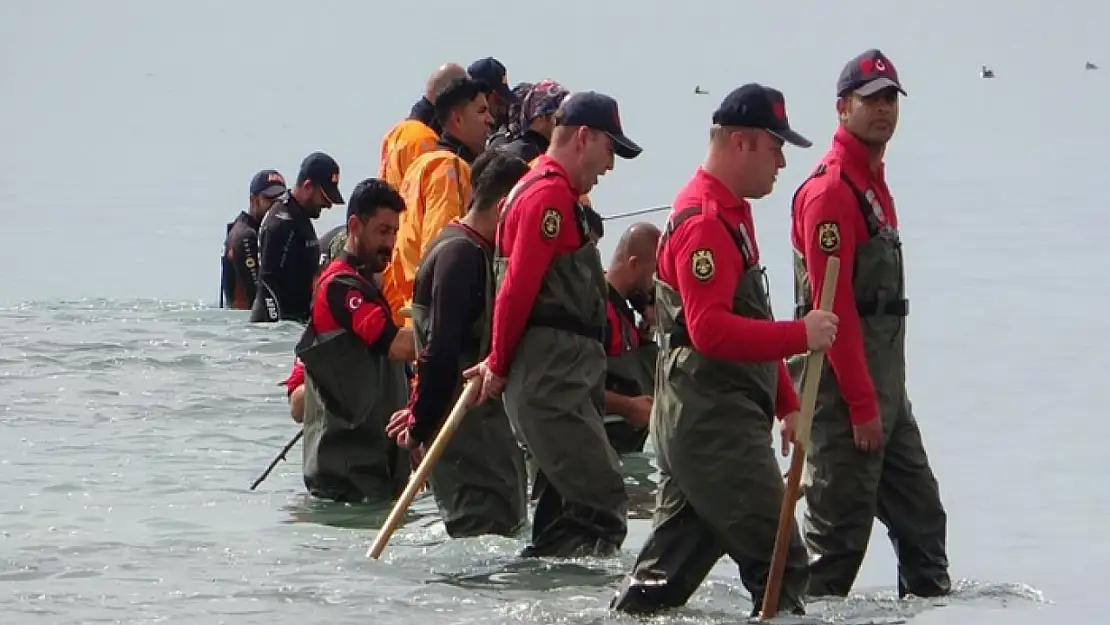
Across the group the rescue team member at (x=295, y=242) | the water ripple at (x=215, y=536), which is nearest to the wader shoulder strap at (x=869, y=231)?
the water ripple at (x=215, y=536)

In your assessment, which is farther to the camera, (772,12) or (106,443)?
(772,12)

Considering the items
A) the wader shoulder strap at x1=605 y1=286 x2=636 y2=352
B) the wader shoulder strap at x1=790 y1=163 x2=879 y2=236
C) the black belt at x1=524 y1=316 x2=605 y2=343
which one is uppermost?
the wader shoulder strap at x1=790 y1=163 x2=879 y2=236

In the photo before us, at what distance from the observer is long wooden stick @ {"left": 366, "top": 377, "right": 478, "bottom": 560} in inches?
449

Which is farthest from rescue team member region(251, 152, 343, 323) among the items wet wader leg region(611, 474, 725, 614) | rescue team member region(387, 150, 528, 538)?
wet wader leg region(611, 474, 725, 614)

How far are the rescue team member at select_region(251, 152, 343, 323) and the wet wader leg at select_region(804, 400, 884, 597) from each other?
7.81 meters

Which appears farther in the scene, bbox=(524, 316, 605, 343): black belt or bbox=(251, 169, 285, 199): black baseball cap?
bbox=(251, 169, 285, 199): black baseball cap

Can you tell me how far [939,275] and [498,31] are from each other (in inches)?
4101

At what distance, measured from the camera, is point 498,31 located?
13188cm

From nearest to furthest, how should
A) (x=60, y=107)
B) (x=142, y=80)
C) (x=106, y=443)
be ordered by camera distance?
(x=106, y=443) < (x=60, y=107) < (x=142, y=80)

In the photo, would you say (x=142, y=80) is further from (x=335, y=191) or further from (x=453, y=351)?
(x=453, y=351)

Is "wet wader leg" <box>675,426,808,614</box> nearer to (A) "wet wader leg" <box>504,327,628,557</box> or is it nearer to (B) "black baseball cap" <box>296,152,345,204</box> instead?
(A) "wet wader leg" <box>504,327,628,557</box>

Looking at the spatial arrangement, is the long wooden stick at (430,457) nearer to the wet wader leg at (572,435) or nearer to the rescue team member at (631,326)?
the wet wader leg at (572,435)

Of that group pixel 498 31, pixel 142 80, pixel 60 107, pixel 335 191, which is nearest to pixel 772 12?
pixel 498 31

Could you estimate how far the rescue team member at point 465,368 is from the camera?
38.4ft
